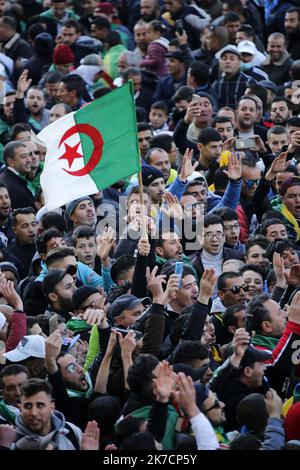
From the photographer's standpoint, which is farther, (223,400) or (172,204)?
(172,204)

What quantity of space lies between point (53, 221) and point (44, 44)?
21.2 ft

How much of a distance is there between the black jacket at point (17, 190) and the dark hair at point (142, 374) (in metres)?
5.37

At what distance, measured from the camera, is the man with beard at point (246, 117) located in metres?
16.3

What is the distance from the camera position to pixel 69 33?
66.9 feet

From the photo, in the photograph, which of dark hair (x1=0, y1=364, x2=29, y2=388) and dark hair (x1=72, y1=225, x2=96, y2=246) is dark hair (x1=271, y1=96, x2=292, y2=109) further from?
dark hair (x1=0, y1=364, x2=29, y2=388)

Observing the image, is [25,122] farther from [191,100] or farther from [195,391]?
[195,391]

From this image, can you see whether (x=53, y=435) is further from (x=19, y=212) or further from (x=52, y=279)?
(x=19, y=212)

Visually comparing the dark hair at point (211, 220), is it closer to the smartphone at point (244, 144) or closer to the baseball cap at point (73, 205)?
the baseball cap at point (73, 205)

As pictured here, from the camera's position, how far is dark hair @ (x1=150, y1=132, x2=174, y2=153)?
16.1m

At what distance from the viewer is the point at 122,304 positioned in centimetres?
1160

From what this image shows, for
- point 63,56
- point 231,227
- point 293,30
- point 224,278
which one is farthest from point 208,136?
point 63,56

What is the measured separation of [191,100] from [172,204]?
3.68 metres

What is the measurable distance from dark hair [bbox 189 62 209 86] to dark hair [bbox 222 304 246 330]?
252 inches
